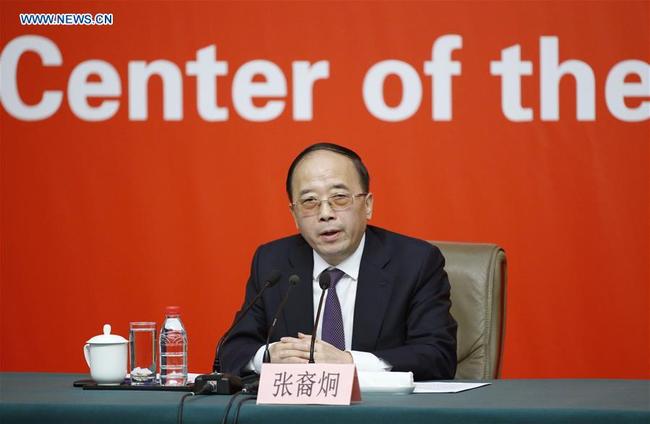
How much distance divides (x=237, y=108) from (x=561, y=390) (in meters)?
2.25

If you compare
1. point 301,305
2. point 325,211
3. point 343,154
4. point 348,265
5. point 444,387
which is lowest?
point 444,387

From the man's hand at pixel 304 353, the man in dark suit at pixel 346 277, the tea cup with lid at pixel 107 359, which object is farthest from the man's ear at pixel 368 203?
the tea cup with lid at pixel 107 359

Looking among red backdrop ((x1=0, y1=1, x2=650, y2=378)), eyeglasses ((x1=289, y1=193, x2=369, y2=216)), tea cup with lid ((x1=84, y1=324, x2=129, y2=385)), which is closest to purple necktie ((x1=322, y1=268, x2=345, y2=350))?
eyeglasses ((x1=289, y1=193, x2=369, y2=216))

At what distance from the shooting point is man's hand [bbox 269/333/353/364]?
224cm

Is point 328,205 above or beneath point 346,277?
above

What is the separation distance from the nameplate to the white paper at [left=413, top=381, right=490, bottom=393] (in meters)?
0.24

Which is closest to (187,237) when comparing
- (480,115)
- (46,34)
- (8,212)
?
(8,212)

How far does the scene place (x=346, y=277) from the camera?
283cm

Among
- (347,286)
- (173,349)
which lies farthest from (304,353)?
(347,286)

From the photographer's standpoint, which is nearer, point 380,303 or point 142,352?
point 142,352

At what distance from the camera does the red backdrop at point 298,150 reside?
3.90 m

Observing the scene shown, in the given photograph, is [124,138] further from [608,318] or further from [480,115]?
[608,318]

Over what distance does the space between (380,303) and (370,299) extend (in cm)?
3

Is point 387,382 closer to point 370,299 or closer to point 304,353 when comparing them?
point 304,353
